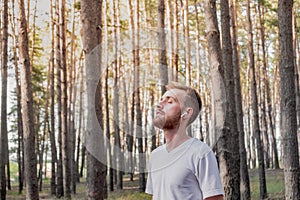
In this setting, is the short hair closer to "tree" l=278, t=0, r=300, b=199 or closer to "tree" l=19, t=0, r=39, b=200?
"tree" l=278, t=0, r=300, b=199

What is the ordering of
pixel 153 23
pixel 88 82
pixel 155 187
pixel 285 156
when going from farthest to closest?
pixel 153 23 → pixel 285 156 → pixel 88 82 → pixel 155 187

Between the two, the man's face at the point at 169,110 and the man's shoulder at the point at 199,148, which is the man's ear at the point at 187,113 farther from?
the man's shoulder at the point at 199,148

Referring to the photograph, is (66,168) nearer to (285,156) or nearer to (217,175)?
(285,156)

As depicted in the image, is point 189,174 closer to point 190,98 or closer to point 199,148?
point 199,148

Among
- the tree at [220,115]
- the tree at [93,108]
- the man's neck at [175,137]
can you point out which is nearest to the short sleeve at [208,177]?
the man's neck at [175,137]

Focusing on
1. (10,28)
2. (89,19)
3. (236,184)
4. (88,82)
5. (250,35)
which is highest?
(10,28)

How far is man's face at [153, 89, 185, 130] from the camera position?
247 centimetres

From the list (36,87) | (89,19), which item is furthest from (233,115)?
(36,87)

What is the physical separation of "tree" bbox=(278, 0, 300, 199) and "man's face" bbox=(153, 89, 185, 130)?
5.21 meters

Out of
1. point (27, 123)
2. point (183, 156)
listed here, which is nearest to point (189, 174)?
point (183, 156)

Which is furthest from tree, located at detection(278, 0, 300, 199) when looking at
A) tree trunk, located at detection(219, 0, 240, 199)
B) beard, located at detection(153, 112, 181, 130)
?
beard, located at detection(153, 112, 181, 130)

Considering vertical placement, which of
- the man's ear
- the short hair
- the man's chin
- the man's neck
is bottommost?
the man's neck

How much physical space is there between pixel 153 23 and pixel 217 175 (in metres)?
24.6

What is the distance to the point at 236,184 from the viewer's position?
8.02 m
